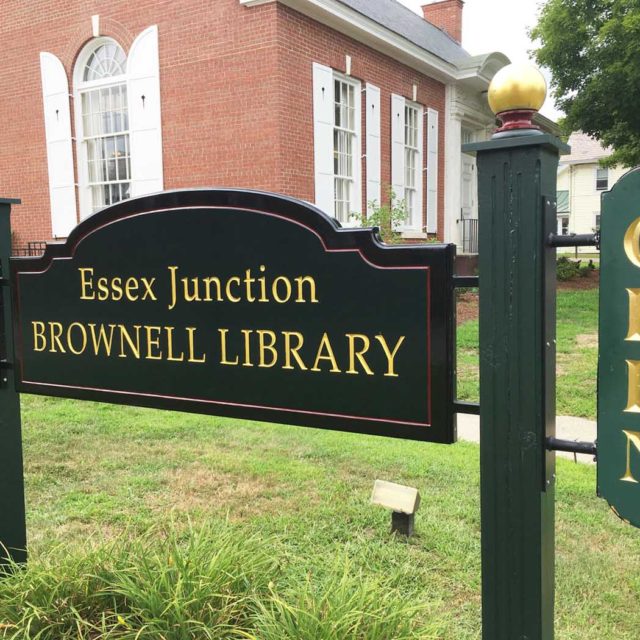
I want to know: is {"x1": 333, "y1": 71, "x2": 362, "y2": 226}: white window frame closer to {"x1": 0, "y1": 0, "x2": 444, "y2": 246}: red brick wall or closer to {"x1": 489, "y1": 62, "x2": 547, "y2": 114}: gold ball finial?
{"x1": 0, "y1": 0, "x2": 444, "y2": 246}: red brick wall

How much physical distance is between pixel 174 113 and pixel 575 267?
10.7m

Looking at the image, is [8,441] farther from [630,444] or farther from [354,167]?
[354,167]

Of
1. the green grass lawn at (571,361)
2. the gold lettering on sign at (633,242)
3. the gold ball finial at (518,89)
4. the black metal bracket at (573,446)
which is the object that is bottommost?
the green grass lawn at (571,361)

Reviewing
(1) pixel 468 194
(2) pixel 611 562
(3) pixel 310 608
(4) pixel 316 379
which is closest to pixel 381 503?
(2) pixel 611 562

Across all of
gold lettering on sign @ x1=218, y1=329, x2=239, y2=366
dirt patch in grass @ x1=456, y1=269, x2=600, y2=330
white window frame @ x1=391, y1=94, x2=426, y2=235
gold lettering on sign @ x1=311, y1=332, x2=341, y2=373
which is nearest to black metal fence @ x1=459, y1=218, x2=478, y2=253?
white window frame @ x1=391, y1=94, x2=426, y2=235

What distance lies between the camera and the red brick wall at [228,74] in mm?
9945

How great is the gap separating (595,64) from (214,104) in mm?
9772

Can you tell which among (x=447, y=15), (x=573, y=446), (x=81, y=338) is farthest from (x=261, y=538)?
(x=447, y=15)

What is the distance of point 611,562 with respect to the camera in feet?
10.6

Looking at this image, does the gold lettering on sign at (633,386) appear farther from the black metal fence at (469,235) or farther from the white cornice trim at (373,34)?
the black metal fence at (469,235)

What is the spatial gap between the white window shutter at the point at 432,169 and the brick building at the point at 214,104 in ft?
0.14

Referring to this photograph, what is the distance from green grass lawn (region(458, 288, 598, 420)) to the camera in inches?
232

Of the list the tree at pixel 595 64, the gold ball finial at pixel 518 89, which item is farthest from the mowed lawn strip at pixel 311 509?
the tree at pixel 595 64

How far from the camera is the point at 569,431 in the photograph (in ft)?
16.9
